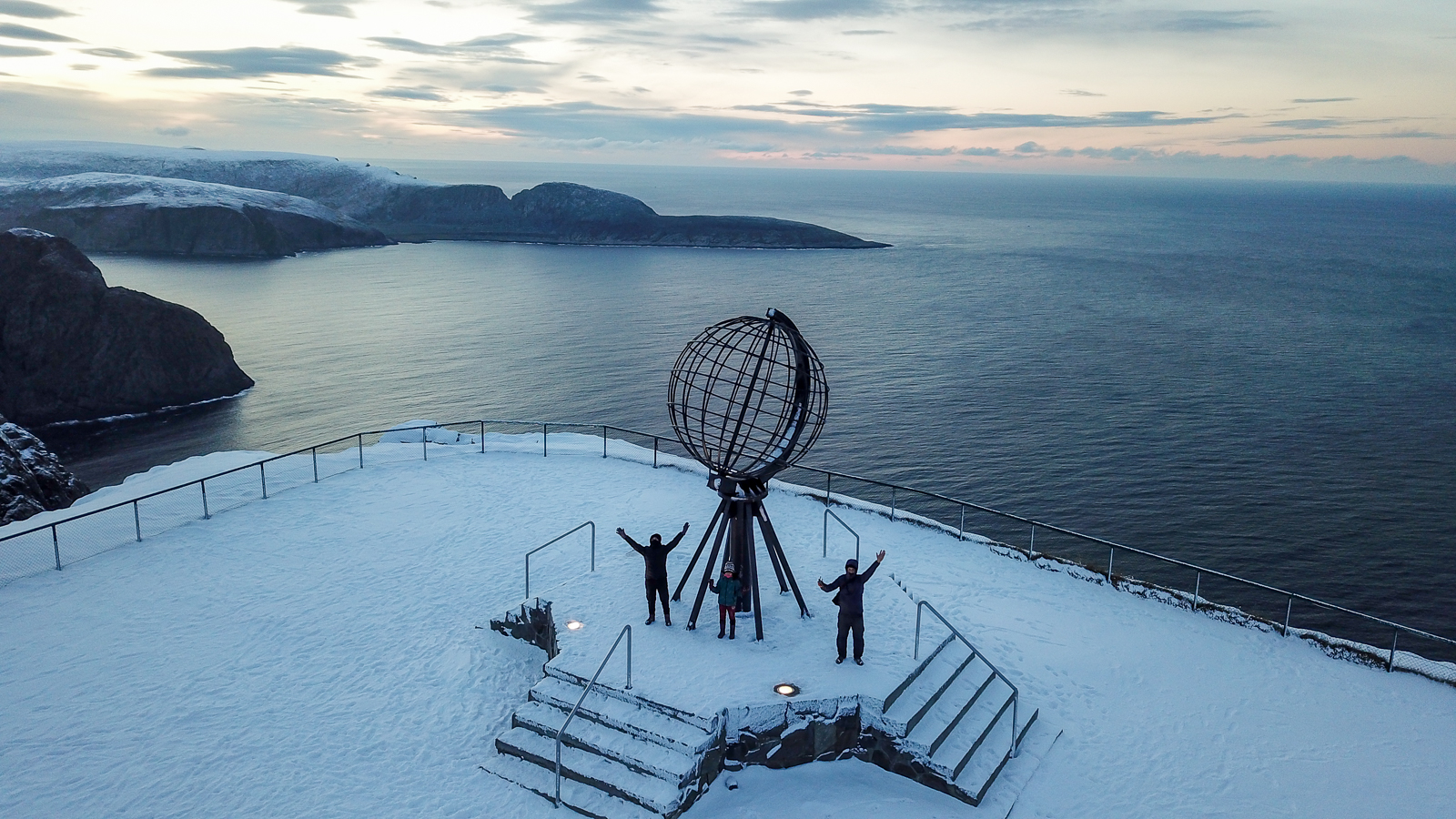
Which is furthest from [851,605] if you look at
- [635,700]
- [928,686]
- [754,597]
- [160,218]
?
[160,218]

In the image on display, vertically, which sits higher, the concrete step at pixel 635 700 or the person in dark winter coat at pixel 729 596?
the person in dark winter coat at pixel 729 596

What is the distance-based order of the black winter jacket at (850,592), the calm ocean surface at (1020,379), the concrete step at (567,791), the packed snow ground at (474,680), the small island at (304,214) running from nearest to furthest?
1. the concrete step at (567,791)
2. the packed snow ground at (474,680)
3. the black winter jacket at (850,592)
4. the calm ocean surface at (1020,379)
5. the small island at (304,214)

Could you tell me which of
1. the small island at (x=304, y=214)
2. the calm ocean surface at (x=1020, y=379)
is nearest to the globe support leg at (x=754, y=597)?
the calm ocean surface at (x=1020, y=379)

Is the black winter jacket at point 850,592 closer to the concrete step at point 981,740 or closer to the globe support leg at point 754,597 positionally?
the globe support leg at point 754,597

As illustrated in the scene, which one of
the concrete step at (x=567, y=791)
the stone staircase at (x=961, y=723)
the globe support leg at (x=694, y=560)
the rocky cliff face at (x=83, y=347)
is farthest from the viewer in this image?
the rocky cliff face at (x=83, y=347)

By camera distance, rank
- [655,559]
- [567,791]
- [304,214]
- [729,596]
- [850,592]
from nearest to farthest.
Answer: [567,791] < [850,592] < [729,596] < [655,559] < [304,214]

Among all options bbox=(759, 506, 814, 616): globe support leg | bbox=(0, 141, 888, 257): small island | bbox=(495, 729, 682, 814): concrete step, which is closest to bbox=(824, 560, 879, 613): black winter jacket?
bbox=(759, 506, 814, 616): globe support leg

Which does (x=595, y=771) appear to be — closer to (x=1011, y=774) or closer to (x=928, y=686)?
(x=928, y=686)

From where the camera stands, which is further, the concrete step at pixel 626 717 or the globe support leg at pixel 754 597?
the globe support leg at pixel 754 597
